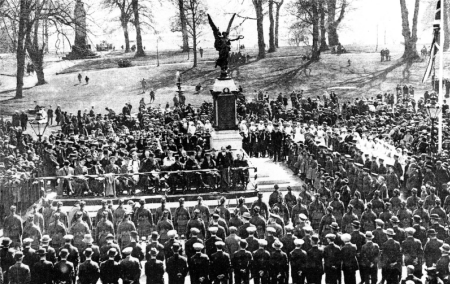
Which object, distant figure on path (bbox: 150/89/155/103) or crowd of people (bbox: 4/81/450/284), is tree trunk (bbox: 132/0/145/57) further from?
crowd of people (bbox: 4/81/450/284)

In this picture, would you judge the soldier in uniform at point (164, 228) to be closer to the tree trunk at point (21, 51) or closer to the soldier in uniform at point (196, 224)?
the soldier in uniform at point (196, 224)

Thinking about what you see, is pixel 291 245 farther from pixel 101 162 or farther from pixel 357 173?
pixel 101 162

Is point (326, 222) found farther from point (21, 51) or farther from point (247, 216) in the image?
point (21, 51)

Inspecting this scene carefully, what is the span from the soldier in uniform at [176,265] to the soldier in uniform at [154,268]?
0.95 feet

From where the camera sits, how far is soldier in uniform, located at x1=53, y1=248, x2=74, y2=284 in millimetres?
10414

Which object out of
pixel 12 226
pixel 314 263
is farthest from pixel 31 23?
pixel 314 263

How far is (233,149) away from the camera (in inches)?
827

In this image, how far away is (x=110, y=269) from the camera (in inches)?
410

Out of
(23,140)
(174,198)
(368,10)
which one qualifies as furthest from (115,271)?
(368,10)

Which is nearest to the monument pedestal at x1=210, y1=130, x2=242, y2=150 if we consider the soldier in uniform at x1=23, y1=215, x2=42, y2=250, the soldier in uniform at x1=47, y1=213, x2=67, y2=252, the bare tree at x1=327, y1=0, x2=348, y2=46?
the soldier in uniform at x1=47, y1=213, x2=67, y2=252

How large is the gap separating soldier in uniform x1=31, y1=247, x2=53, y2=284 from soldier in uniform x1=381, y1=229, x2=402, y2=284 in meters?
6.42

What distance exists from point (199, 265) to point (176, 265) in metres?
0.58

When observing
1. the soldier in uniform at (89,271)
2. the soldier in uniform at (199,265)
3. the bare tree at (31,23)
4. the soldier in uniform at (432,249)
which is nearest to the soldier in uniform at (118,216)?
the soldier in uniform at (89,271)

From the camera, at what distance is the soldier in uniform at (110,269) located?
34.2 ft
